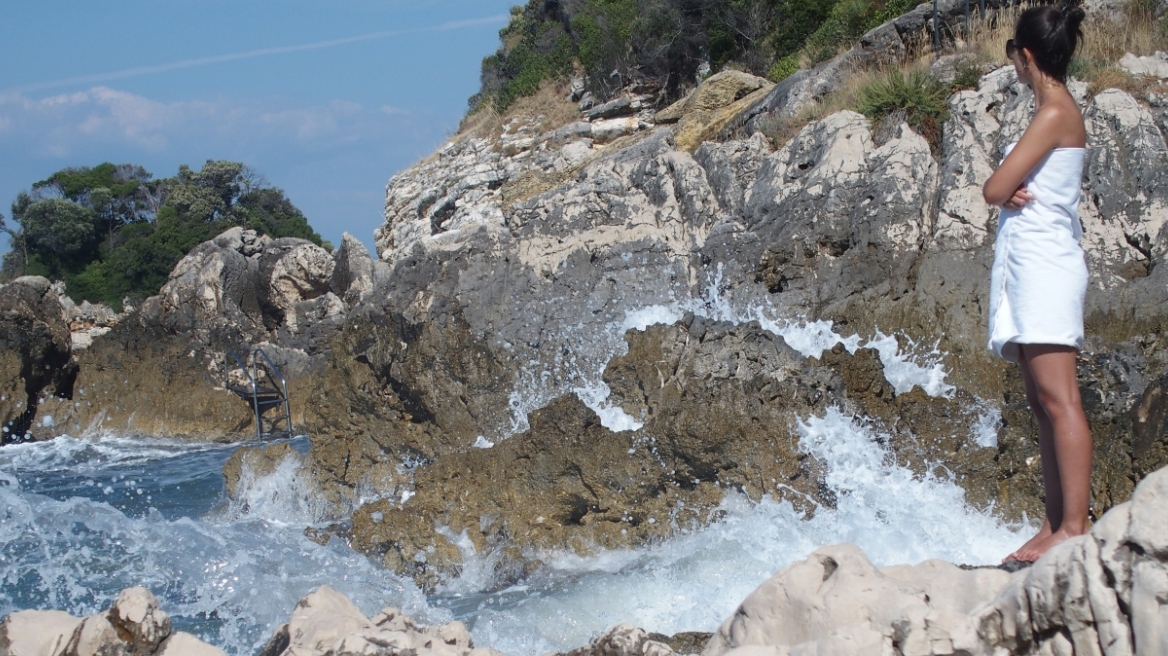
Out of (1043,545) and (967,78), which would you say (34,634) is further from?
(967,78)

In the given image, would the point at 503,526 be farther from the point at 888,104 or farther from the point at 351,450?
the point at 888,104

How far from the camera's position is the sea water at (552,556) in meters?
5.32

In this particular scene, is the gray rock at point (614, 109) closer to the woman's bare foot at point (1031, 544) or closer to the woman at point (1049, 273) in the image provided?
the woman at point (1049, 273)

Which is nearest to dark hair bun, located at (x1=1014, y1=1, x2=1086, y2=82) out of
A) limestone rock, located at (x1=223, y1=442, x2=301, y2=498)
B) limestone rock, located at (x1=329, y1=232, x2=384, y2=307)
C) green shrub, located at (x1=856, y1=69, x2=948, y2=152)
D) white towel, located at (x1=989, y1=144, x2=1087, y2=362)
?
white towel, located at (x1=989, y1=144, x2=1087, y2=362)

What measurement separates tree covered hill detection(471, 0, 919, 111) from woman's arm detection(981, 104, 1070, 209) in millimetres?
12881

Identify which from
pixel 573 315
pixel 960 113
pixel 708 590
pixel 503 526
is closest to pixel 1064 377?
pixel 708 590

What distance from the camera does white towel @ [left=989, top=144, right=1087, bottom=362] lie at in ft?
10.3

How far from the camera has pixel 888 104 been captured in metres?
9.12

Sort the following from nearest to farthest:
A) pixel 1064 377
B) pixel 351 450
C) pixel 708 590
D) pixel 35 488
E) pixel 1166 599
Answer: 1. pixel 1166 599
2. pixel 1064 377
3. pixel 708 590
4. pixel 351 450
5. pixel 35 488

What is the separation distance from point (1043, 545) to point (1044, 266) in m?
0.87

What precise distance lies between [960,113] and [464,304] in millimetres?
4572

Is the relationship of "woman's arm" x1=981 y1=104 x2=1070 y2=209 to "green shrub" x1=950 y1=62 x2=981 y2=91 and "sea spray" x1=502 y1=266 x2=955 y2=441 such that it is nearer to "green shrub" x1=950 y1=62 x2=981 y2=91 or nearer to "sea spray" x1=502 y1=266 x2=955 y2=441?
"sea spray" x1=502 y1=266 x2=955 y2=441

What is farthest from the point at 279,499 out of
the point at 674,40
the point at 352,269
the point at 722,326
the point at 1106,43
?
the point at 674,40

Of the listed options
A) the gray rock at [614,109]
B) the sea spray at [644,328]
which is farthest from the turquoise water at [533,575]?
the gray rock at [614,109]
